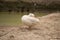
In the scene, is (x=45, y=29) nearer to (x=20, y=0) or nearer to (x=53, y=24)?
(x=53, y=24)

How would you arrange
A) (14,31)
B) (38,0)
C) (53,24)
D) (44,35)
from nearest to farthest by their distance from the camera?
(44,35) < (14,31) < (53,24) < (38,0)

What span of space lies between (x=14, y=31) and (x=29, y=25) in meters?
0.62

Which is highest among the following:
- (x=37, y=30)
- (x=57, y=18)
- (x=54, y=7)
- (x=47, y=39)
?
(x=54, y=7)

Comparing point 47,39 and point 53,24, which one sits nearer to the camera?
point 47,39

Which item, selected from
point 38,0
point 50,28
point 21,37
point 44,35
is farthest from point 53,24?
point 38,0

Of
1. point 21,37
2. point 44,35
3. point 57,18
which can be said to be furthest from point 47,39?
point 57,18

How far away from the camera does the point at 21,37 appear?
487cm

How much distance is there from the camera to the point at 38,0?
1216cm

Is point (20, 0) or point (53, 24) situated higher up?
point (20, 0)

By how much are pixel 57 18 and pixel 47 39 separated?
281 cm

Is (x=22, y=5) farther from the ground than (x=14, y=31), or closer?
farther from the ground

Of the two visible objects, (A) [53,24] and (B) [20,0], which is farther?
(B) [20,0]

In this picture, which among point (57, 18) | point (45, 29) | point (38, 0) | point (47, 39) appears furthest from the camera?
point (38, 0)

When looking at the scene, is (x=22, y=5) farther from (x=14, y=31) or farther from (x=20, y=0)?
(x=14, y=31)
